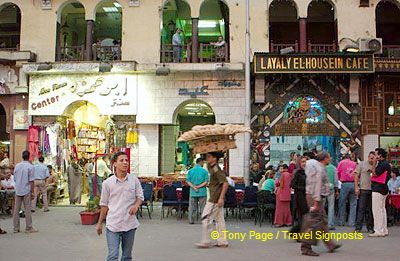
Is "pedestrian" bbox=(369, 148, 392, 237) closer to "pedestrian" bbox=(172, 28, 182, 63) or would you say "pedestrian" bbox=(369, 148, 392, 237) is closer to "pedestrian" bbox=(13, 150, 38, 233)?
"pedestrian" bbox=(13, 150, 38, 233)

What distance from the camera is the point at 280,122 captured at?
17.8 meters

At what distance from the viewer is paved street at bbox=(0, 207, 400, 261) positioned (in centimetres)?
795

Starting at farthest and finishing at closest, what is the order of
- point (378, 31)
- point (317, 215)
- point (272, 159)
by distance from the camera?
1. point (378, 31)
2. point (272, 159)
3. point (317, 215)

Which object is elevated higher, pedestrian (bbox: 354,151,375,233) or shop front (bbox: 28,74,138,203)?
shop front (bbox: 28,74,138,203)

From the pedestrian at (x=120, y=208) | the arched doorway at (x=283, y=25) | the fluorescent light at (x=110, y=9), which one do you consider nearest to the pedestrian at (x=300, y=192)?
the pedestrian at (x=120, y=208)

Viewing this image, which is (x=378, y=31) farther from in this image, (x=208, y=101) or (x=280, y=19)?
(x=208, y=101)

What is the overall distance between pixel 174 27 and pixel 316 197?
45.3 ft

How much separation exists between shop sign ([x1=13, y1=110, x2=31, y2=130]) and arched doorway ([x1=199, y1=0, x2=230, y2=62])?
745 centimetres

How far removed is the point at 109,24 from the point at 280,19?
8.14 m

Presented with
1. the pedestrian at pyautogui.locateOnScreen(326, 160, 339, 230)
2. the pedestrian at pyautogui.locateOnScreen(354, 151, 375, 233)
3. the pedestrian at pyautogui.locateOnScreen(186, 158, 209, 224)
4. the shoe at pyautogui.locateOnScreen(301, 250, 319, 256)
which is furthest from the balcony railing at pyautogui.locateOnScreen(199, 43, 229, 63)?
the shoe at pyautogui.locateOnScreen(301, 250, 319, 256)

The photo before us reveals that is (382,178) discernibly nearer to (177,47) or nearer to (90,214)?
(90,214)

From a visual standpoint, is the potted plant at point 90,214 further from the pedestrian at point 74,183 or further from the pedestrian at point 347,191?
the pedestrian at point 347,191

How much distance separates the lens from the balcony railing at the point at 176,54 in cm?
1808

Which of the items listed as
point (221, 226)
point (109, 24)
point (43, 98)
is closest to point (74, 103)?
point (43, 98)
